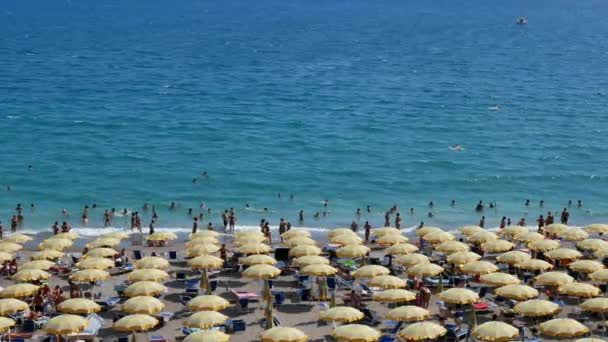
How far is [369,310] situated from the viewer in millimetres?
30688

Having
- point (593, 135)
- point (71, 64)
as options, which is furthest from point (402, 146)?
point (71, 64)

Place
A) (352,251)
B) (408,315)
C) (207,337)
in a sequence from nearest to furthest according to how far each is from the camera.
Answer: (207,337) < (408,315) < (352,251)

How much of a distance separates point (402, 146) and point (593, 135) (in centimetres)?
1834

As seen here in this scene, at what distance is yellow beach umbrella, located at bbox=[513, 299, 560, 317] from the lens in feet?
93.9

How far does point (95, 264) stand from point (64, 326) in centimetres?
675

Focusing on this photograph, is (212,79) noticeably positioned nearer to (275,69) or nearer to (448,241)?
(275,69)

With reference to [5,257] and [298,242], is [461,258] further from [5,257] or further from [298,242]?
[5,257]

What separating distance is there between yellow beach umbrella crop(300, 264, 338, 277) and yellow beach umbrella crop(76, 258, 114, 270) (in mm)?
7579

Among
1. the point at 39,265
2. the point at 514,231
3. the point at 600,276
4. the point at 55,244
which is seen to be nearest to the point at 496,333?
the point at 600,276

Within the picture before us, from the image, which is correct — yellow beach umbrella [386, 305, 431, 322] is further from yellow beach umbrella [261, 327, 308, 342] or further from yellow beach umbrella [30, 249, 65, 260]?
yellow beach umbrella [30, 249, 65, 260]

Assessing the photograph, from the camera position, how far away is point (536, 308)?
28.7 m

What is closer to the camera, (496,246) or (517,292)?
(517,292)

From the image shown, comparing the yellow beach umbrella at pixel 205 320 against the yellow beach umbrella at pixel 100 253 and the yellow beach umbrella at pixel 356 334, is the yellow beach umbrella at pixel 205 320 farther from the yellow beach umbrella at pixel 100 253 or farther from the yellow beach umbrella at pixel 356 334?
the yellow beach umbrella at pixel 100 253

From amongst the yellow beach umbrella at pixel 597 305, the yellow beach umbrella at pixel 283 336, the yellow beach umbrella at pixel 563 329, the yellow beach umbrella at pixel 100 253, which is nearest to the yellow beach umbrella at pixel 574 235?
the yellow beach umbrella at pixel 597 305
